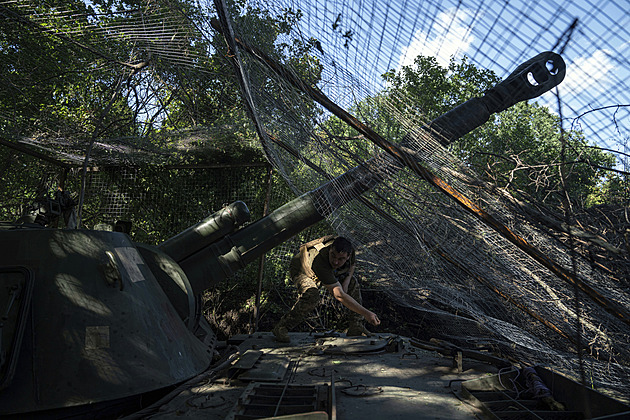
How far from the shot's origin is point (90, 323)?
2.85 meters

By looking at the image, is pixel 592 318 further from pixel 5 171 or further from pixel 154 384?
pixel 5 171

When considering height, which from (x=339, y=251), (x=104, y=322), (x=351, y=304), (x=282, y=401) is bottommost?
(x=282, y=401)

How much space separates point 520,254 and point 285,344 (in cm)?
228

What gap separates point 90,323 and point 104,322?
8 centimetres

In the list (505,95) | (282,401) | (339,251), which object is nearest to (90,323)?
(282,401)

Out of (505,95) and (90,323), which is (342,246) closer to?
(505,95)

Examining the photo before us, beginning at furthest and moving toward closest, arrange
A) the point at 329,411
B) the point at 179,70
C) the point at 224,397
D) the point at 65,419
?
the point at 179,70
the point at 224,397
the point at 65,419
the point at 329,411

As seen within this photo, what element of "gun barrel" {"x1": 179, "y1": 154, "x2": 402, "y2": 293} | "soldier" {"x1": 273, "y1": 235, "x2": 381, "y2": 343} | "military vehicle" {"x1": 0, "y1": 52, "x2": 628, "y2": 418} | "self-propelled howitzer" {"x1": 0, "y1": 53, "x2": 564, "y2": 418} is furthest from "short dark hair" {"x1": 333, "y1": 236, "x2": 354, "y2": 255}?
"self-propelled howitzer" {"x1": 0, "y1": 53, "x2": 564, "y2": 418}

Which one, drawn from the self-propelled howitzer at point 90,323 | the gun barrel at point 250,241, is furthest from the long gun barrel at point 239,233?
the self-propelled howitzer at point 90,323

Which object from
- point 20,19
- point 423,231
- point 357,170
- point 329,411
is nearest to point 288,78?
point 357,170

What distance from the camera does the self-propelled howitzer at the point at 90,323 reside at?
8.48 feet

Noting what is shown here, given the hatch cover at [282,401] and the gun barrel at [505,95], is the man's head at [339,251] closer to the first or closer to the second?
the gun barrel at [505,95]

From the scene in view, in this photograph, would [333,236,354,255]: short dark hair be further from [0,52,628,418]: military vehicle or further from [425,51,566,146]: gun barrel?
[425,51,566,146]: gun barrel

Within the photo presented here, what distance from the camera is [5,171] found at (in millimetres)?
8906
